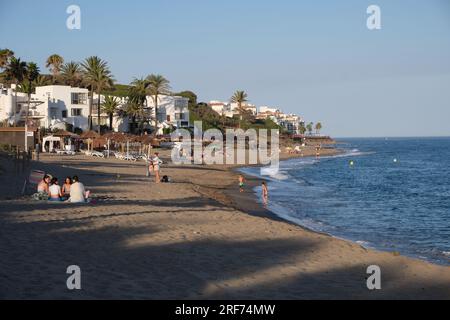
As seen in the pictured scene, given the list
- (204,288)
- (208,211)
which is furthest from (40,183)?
(204,288)

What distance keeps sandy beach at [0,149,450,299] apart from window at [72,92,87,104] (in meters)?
52.8

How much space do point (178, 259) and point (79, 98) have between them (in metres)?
61.6

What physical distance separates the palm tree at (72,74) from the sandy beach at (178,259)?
73447mm

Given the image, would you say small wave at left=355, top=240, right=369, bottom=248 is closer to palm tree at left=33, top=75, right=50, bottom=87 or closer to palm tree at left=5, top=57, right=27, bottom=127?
palm tree at left=5, top=57, right=27, bottom=127

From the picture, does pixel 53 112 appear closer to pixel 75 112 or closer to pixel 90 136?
pixel 75 112

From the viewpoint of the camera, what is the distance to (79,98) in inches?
2702

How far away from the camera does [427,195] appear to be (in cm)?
3588

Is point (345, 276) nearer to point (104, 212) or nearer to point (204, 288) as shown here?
point (204, 288)

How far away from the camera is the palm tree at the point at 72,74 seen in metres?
87.4

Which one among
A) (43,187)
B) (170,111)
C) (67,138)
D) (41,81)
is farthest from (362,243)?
Answer: (170,111)

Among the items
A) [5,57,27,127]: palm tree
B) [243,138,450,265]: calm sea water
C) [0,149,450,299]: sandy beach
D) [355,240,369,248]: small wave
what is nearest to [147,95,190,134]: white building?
[5,57,27,127]: palm tree

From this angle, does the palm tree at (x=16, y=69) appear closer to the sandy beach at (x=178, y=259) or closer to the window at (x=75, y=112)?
the window at (x=75, y=112)

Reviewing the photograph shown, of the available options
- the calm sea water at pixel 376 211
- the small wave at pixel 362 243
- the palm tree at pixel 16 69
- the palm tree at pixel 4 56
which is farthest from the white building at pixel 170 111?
the small wave at pixel 362 243

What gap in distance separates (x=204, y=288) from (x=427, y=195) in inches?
1206
